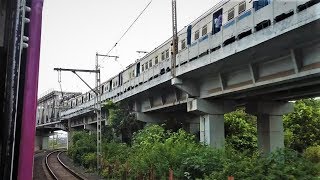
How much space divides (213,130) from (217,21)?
6364 millimetres

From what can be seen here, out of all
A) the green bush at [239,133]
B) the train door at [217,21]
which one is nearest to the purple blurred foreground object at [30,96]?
the train door at [217,21]

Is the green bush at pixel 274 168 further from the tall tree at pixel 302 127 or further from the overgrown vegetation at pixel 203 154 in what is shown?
the tall tree at pixel 302 127

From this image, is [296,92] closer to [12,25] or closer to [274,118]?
[274,118]

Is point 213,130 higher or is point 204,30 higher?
point 204,30

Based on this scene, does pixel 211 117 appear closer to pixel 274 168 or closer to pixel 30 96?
pixel 274 168

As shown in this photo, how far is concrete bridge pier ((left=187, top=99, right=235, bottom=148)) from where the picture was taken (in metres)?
21.5

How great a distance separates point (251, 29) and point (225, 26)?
95.7 inches

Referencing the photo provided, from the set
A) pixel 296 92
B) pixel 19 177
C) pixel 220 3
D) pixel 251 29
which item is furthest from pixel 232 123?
pixel 19 177

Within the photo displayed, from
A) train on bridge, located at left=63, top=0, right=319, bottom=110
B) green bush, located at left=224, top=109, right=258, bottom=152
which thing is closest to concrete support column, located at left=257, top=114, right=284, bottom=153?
green bush, located at left=224, top=109, right=258, bottom=152

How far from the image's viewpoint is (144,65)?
107 feet

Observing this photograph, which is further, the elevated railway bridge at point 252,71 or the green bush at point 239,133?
the green bush at point 239,133

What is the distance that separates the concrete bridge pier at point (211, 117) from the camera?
21.5 meters

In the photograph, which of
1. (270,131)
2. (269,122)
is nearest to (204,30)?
(269,122)

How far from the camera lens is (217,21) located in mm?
19203
